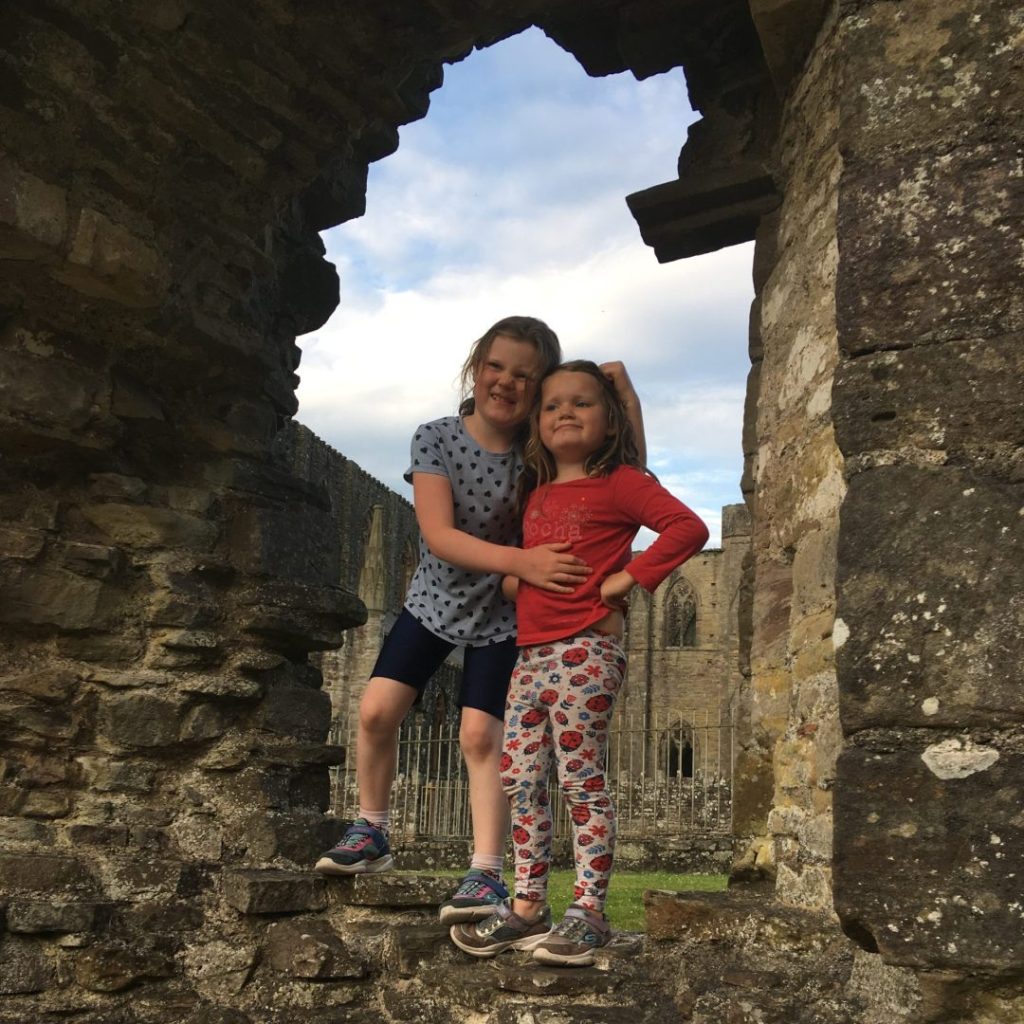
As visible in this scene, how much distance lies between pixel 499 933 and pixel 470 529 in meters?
1.16

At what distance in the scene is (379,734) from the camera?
358 centimetres

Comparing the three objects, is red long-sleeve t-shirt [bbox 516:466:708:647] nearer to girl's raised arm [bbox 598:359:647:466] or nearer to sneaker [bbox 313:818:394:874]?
girl's raised arm [bbox 598:359:647:466]

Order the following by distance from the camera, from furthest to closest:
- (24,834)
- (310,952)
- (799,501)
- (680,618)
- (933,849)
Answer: (680,618) < (24,834) < (310,952) < (799,501) < (933,849)

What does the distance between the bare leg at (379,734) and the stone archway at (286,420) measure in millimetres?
563

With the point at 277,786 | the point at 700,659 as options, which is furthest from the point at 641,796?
the point at 700,659

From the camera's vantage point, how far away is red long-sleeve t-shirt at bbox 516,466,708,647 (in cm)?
299

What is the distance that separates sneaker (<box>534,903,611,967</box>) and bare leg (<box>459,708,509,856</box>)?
40cm

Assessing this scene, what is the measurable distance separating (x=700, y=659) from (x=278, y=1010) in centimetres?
3455

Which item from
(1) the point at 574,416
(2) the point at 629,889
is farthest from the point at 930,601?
(2) the point at 629,889

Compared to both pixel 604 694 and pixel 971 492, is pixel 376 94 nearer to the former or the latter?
pixel 604 694

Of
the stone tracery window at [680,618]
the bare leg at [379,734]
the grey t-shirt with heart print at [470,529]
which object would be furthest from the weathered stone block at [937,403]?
the stone tracery window at [680,618]

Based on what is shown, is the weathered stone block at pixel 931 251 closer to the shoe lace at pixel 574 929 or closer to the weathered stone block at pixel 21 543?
the shoe lace at pixel 574 929

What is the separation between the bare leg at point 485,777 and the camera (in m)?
3.33

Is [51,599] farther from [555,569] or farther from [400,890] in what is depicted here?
[555,569]
